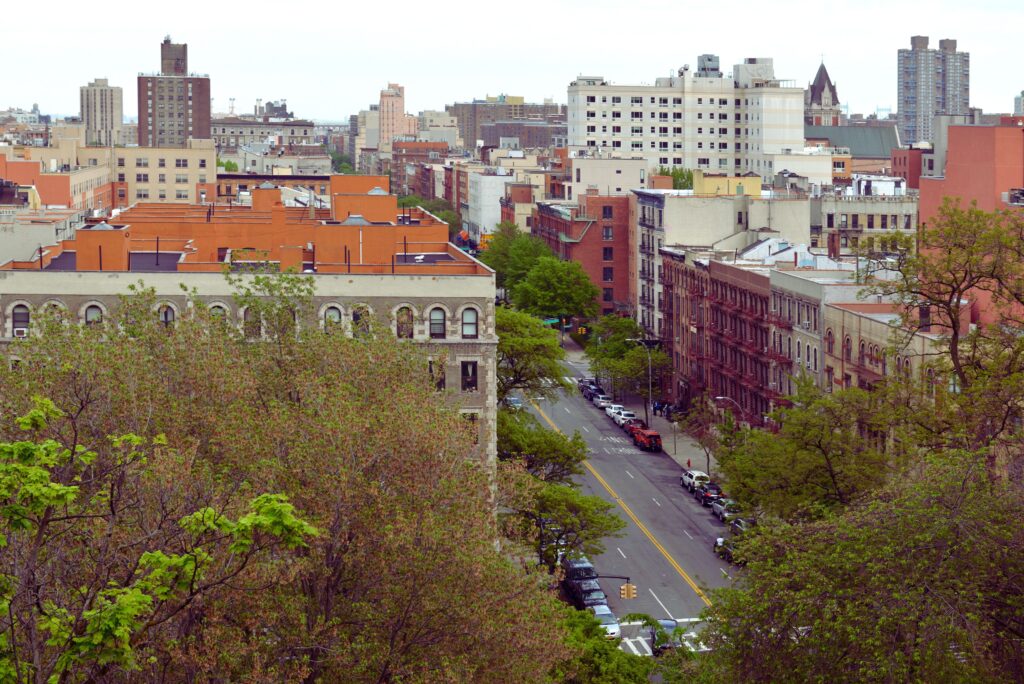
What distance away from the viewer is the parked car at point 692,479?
9469 centimetres

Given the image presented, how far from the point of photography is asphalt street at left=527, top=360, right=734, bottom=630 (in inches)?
2918

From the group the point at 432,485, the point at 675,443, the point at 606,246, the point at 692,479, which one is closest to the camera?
the point at 432,485

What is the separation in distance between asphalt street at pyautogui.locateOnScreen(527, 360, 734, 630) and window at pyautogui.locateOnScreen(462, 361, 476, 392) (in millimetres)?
11415

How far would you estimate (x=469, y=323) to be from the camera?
69.2 meters

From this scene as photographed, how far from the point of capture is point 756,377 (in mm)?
102062

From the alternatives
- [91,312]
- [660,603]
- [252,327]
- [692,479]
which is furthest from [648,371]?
[252,327]

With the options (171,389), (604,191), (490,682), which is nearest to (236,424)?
(171,389)

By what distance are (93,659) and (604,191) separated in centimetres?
15900

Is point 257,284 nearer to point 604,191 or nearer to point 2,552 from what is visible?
point 2,552

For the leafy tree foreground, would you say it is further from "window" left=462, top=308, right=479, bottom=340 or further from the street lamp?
the street lamp

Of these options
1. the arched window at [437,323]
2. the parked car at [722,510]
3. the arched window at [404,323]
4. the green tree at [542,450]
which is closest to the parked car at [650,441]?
the parked car at [722,510]

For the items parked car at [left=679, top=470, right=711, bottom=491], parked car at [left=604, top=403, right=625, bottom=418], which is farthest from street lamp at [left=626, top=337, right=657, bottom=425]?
parked car at [left=679, top=470, right=711, bottom=491]

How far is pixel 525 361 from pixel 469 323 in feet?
83.0

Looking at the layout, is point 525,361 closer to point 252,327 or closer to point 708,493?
point 708,493
